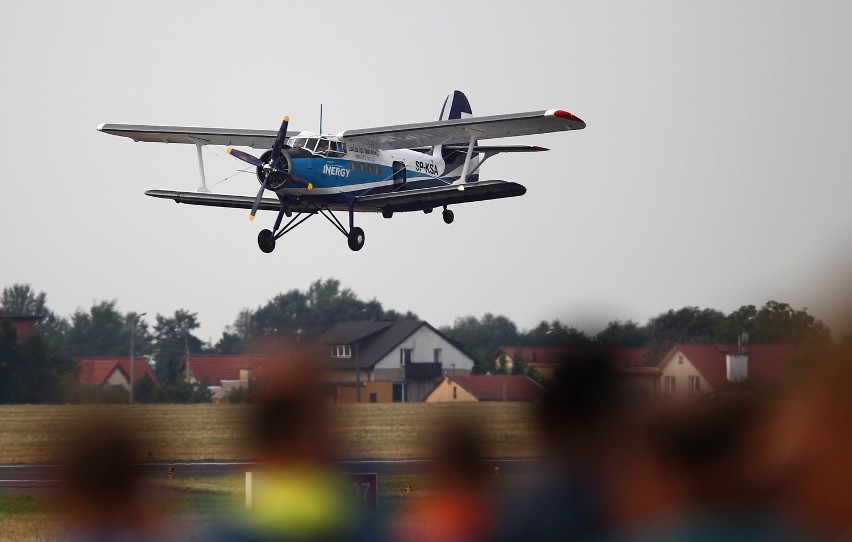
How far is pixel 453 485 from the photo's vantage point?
51.3 ft

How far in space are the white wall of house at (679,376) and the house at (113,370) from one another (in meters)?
29.9

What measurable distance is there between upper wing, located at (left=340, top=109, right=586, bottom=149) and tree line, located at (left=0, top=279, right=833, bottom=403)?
583 cm

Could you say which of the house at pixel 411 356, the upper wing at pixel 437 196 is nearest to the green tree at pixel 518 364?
the upper wing at pixel 437 196

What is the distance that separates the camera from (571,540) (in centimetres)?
1250

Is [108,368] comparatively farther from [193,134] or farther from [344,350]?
[344,350]

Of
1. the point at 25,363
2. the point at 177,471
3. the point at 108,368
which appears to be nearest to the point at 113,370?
the point at 108,368

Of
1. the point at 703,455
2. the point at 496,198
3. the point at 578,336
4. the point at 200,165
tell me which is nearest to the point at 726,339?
the point at 578,336

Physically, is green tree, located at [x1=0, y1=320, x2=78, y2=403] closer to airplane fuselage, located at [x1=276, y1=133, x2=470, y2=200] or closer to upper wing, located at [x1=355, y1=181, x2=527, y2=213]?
airplane fuselage, located at [x1=276, y1=133, x2=470, y2=200]

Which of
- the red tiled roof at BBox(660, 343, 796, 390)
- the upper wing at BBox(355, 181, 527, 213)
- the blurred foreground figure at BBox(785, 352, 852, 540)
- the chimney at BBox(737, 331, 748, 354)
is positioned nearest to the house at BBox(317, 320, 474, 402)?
the upper wing at BBox(355, 181, 527, 213)

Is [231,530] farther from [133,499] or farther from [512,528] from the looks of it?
[512,528]

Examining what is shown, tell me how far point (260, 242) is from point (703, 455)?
28.9 m

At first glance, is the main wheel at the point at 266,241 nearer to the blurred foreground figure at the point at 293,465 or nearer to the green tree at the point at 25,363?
the green tree at the point at 25,363

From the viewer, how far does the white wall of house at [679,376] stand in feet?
47.2

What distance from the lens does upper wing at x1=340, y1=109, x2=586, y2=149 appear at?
4112 cm
